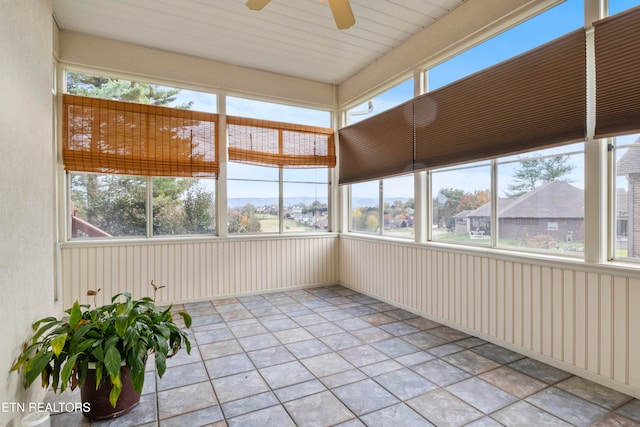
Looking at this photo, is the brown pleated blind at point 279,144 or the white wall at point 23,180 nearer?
the white wall at point 23,180

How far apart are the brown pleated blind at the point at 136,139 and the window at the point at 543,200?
3423 millimetres

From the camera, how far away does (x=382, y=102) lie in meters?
4.41

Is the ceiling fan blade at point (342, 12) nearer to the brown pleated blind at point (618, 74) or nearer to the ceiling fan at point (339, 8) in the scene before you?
the ceiling fan at point (339, 8)

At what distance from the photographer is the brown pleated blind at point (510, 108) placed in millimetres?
2348

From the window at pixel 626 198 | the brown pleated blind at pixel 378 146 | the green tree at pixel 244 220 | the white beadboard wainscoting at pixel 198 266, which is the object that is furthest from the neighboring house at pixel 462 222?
the green tree at pixel 244 220

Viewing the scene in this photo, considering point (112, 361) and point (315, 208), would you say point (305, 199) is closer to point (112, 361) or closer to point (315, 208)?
point (315, 208)

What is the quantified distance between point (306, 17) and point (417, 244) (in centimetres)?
267

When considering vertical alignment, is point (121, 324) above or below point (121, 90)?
below

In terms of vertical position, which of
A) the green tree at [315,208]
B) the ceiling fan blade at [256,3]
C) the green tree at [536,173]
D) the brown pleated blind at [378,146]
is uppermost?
the ceiling fan blade at [256,3]

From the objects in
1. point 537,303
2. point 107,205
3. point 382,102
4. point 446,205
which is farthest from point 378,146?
point 107,205

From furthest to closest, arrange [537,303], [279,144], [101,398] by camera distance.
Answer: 1. [279,144]
2. [537,303]
3. [101,398]

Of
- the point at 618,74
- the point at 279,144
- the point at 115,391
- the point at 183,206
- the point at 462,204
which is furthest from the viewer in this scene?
the point at 279,144

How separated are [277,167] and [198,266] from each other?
177 centimetres

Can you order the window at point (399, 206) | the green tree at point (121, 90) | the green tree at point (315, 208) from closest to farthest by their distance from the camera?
the green tree at point (121, 90), the window at point (399, 206), the green tree at point (315, 208)
